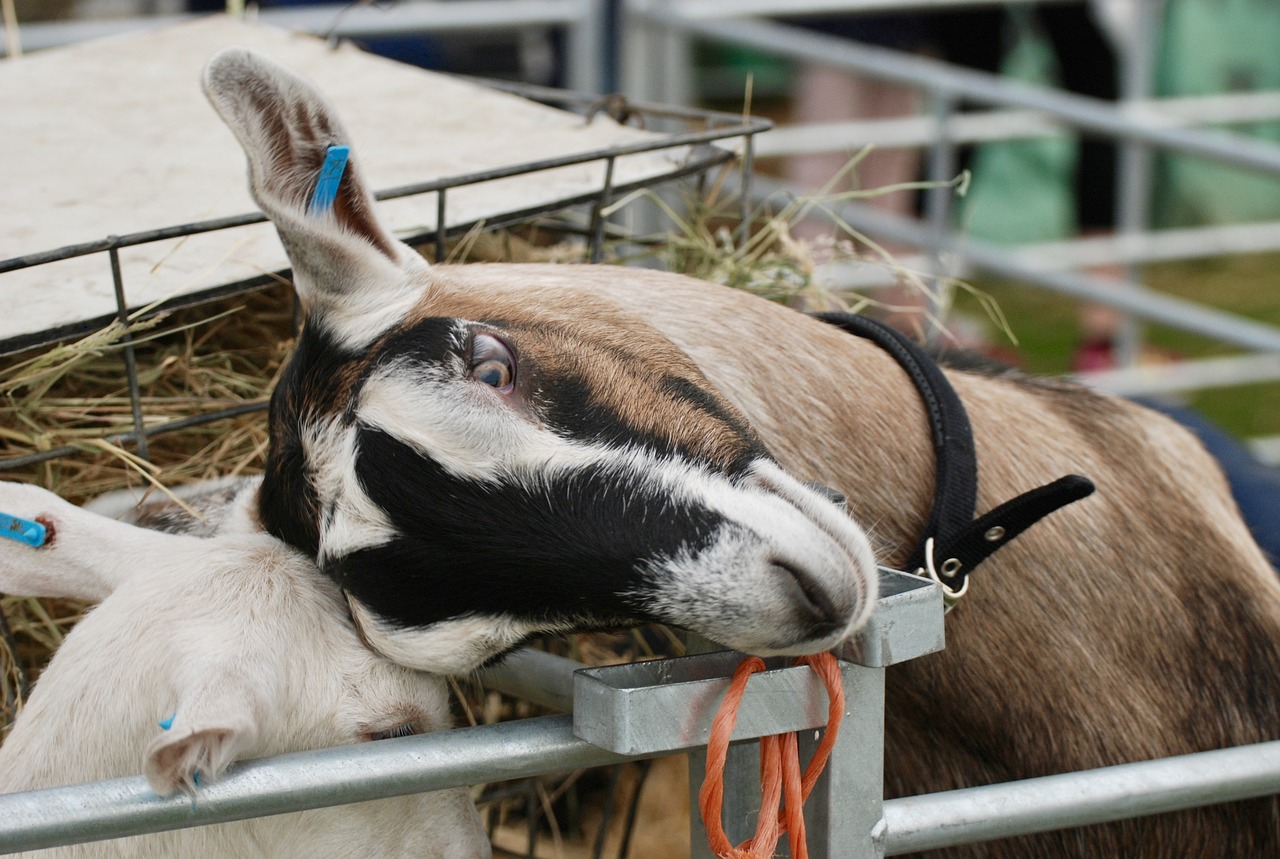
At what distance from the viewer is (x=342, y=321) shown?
1631 mm

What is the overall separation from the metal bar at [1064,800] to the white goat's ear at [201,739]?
2.06ft

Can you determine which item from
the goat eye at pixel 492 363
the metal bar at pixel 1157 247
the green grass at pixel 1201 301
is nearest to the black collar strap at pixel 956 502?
the goat eye at pixel 492 363

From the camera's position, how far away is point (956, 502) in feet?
5.76

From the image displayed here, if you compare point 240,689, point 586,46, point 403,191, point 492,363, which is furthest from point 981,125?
point 240,689

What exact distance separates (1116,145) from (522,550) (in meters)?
7.02

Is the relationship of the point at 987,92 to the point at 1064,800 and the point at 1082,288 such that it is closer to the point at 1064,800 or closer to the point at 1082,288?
the point at 1082,288

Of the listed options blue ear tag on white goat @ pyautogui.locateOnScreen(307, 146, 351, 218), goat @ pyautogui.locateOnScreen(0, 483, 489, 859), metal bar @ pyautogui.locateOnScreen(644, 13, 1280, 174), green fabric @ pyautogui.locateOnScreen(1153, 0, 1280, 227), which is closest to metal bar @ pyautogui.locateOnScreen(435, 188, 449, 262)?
blue ear tag on white goat @ pyautogui.locateOnScreen(307, 146, 351, 218)

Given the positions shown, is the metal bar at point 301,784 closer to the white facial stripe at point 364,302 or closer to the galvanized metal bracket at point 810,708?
the galvanized metal bracket at point 810,708

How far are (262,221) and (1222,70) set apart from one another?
709cm

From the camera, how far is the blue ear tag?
1.65m

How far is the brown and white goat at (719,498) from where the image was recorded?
1.39 metres

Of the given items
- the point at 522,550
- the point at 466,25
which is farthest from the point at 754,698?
the point at 466,25

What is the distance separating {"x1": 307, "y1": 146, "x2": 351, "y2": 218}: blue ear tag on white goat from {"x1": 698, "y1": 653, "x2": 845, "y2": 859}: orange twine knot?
2.30 feet

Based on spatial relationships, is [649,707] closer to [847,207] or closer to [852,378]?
[852,378]
